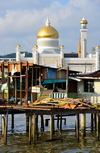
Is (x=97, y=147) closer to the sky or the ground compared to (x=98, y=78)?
closer to the ground

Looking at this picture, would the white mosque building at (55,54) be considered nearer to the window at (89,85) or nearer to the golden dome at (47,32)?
the golden dome at (47,32)

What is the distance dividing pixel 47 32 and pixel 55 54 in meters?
5.79

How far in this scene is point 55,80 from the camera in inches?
1501

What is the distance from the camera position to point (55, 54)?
315ft

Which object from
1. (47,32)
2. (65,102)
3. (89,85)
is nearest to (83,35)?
(47,32)

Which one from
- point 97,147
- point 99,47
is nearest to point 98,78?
point 97,147

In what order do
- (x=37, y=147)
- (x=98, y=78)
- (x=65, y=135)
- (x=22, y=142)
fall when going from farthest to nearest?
(x=98, y=78), (x=65, y=135), (x=22, y=142), (x=37, y=147)

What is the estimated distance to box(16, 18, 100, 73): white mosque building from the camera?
306 ft

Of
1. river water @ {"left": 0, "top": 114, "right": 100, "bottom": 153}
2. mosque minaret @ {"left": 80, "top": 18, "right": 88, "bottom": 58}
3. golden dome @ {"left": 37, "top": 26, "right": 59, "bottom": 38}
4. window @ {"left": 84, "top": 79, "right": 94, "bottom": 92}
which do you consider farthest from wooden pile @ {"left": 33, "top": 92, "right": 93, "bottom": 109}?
mosque minaret @ {"left": 80, "top": 18, "right": 88, "bottom": 58}

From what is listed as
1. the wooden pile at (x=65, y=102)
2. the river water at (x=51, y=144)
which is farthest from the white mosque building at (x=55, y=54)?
the wooden pile at (x=65, y=102)

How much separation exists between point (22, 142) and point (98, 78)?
9544 mm

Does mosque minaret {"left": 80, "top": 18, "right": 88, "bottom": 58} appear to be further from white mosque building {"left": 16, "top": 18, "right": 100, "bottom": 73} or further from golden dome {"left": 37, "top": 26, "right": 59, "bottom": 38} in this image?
golden dome {"left": 37, "top": 26, "right": 59, "bottom": 38}

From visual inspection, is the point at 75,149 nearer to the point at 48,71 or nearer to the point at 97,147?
the point at 97,147

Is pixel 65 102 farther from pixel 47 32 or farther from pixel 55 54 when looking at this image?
pixel 47 32
